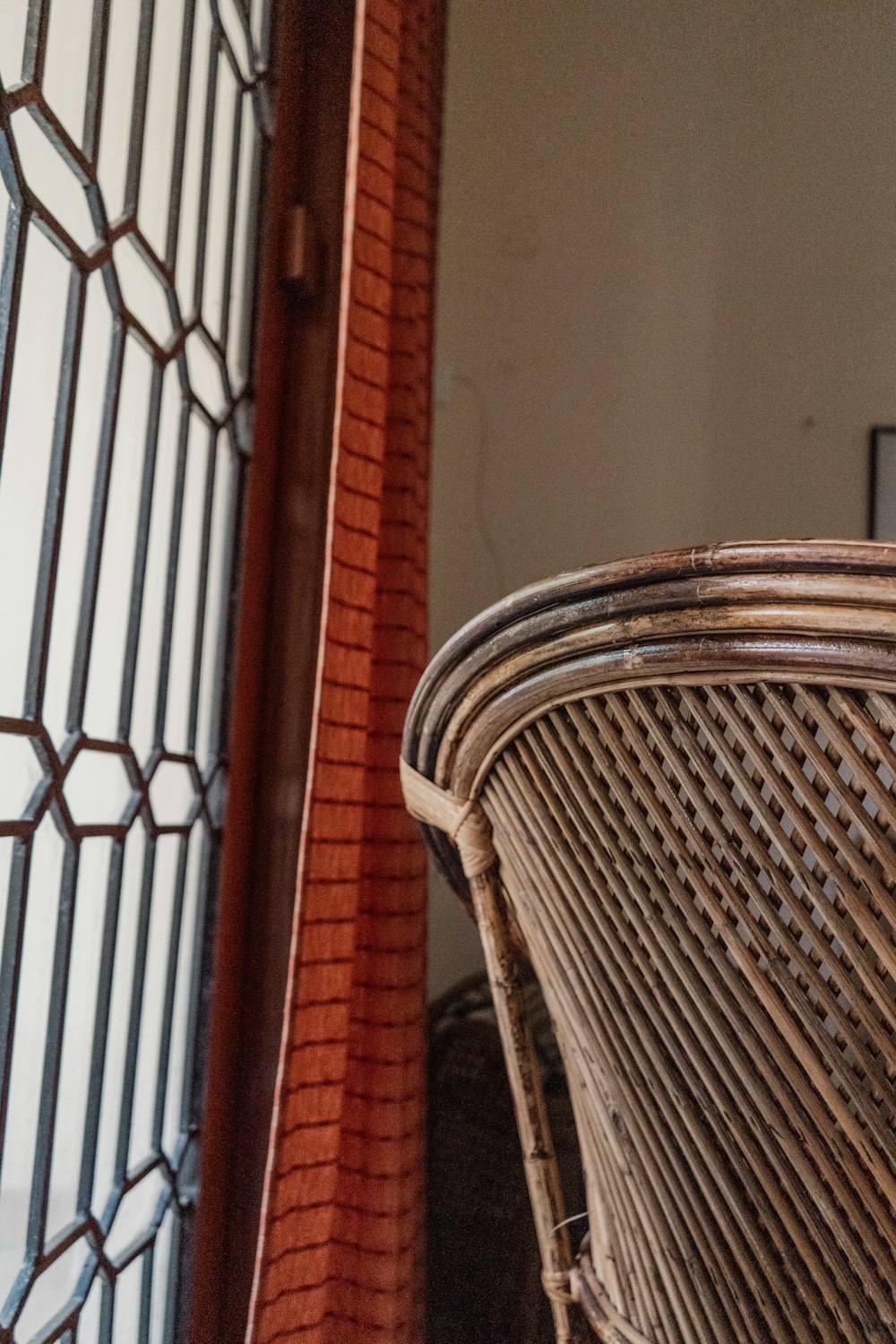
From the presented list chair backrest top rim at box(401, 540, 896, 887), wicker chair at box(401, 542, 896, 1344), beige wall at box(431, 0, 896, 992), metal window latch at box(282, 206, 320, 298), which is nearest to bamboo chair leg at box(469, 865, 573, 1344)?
wicker chair at box(401, 542, 896, 1344)

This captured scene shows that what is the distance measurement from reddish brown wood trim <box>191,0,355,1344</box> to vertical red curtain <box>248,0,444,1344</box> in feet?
0.37

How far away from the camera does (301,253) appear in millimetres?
1047

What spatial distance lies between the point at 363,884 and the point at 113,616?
A: 13.3 inches

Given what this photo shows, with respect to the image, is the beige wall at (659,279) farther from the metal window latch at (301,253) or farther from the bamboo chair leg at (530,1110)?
the bamboo chair leg at (530,1110)

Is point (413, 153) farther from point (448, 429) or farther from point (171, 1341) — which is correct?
point (171, 1341)

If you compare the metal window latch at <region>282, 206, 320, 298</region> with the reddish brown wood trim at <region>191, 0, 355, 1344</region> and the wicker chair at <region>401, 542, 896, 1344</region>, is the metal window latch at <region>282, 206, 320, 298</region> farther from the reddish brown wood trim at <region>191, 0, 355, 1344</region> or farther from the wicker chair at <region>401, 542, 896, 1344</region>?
the wicker chair at <region>401, 542, 896, 1344</region>

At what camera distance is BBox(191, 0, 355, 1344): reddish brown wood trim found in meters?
0.93

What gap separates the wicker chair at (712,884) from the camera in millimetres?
409

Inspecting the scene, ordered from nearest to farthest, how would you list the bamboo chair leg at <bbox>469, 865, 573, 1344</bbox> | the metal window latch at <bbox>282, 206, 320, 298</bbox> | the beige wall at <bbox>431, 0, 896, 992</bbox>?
the bamboo chair leg at <bbox>469, 865, 573, 1344</bbox>
the metal window latch at <bbox>282, 206, 320, 298</bbox>
the beige wall at <bbox>431, 0, 896, 992</bbox>

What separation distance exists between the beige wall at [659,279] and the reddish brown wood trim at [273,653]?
607 mm

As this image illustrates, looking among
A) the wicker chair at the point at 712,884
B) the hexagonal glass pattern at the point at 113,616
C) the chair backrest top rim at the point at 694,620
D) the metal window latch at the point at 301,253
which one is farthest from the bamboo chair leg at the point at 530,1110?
the metal window latch at the point at 301,253

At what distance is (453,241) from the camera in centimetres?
171

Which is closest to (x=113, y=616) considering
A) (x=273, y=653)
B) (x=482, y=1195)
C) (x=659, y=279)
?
(x=273, y=653)

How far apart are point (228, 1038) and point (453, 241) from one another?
1403 millimetres
